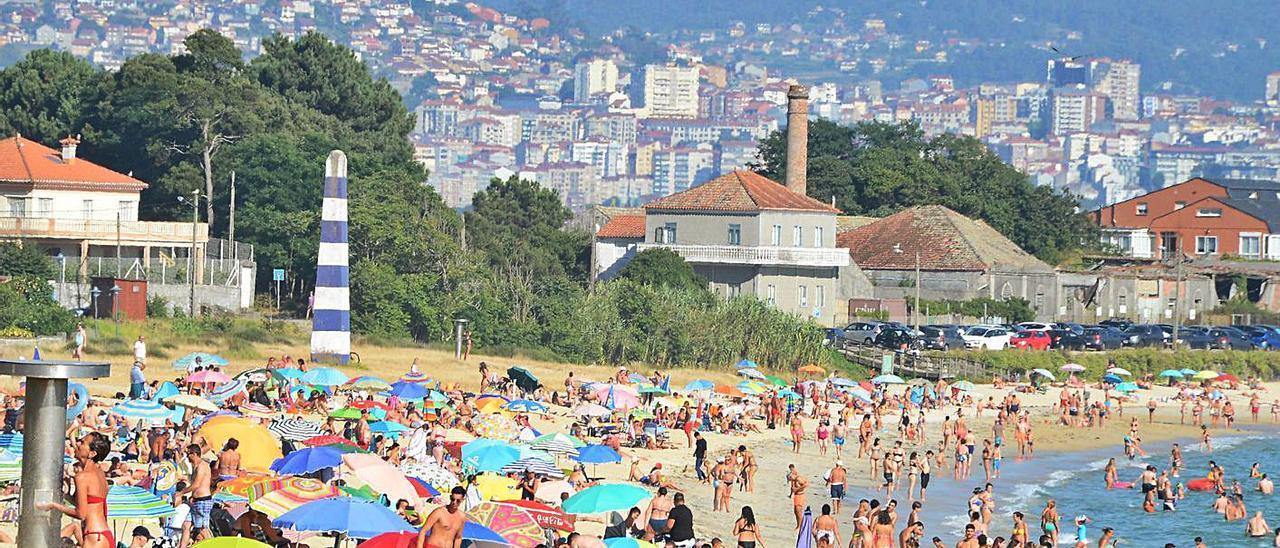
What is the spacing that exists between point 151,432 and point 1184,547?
1509 centimetres

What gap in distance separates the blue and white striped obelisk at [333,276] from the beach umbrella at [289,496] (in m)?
19.4

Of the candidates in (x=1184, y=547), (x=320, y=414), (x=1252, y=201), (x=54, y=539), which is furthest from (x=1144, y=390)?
(x=1252, y=201)

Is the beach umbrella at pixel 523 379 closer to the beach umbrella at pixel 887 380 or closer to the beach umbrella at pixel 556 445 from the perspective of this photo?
the beach umbrella at pixel 556 445

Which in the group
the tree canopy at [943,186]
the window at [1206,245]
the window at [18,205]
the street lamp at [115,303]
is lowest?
→ the street lamp at [115,303]

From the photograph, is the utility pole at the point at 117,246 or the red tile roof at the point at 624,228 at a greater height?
the red tile roof at the point at 624,228

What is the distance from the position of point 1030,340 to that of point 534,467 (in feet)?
114

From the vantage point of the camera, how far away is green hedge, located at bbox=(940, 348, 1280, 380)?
5303 centimetres

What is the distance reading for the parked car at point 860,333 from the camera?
53.7 metres

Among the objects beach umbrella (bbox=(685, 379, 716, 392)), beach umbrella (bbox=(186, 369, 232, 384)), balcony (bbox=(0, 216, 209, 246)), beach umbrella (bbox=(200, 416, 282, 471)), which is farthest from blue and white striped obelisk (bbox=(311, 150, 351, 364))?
beach umbrella (bbox=(200, 416, 282, 471))

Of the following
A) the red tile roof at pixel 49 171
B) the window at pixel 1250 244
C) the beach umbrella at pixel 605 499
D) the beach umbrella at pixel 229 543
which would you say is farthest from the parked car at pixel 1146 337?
the beach umbrella at pixel 229 543

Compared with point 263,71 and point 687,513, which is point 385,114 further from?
point 687,513

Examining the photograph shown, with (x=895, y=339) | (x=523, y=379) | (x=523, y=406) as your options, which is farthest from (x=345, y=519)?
(x=895, y=339)

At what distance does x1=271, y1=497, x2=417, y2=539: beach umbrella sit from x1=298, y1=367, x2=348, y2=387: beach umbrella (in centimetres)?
1524

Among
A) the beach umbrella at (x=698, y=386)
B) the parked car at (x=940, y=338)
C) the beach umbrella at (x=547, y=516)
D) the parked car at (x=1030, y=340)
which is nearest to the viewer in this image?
the beach umbrella at (x=547, y=516)
